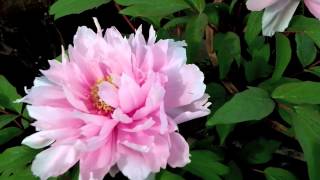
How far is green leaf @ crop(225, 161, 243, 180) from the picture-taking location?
3.25ft

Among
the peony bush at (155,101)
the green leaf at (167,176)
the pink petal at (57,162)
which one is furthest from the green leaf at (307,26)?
the pink petal at (57,162)

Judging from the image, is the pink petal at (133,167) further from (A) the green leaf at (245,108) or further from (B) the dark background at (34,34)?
(B) the dark background at (34,34)

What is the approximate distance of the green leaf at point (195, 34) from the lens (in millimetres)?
938

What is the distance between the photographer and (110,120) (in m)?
0.74

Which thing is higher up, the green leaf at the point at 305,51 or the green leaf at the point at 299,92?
the green leaf at the point at 299,92

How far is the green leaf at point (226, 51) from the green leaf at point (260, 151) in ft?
0.56

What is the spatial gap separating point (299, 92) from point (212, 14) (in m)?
0.30

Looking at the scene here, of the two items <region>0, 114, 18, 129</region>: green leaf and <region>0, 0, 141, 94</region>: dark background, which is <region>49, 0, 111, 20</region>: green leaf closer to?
<region>0, 114, 18, 129</region>: green leaf

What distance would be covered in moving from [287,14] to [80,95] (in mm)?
344

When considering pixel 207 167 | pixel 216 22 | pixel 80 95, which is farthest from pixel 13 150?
pixel 216 22

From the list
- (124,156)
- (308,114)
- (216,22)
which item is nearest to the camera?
(124,156)

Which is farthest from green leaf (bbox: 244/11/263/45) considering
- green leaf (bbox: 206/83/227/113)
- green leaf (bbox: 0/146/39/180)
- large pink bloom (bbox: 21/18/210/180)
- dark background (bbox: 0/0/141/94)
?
dark background (bbox: 0/0/141/94)

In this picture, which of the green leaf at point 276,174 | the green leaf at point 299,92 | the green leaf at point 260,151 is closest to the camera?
the green leaf at point 299,92

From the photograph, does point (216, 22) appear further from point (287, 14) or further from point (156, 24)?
point (287, 14)
